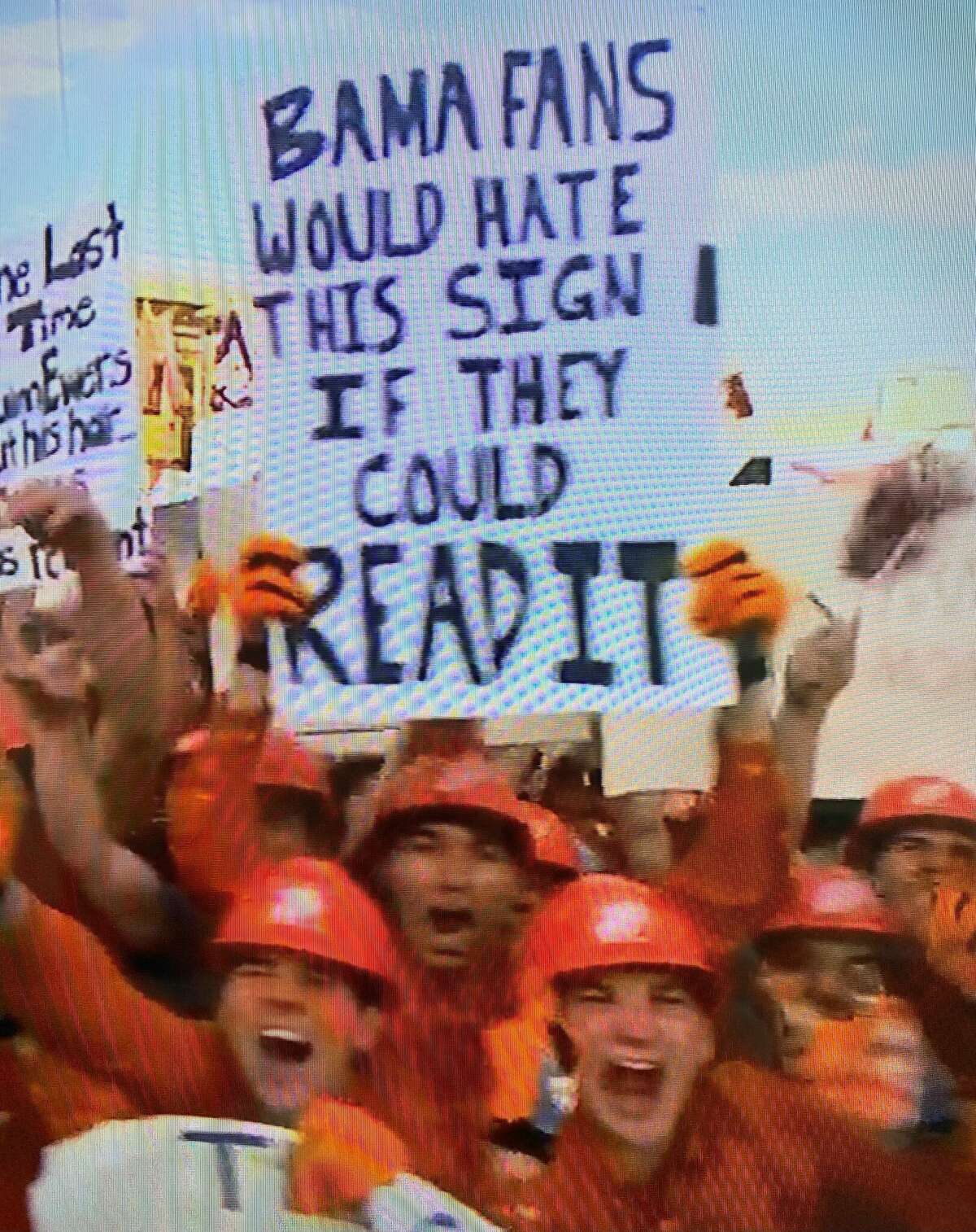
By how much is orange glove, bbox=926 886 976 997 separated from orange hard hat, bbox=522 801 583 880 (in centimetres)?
25

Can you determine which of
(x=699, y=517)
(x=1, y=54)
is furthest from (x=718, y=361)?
(x=1, y=54)

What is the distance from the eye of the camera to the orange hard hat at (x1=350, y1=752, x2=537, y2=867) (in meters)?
1.25

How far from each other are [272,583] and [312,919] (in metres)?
0.24

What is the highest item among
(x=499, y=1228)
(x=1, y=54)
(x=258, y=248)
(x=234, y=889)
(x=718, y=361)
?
(x=1, y=54)

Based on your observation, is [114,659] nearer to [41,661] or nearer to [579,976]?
[41,661]

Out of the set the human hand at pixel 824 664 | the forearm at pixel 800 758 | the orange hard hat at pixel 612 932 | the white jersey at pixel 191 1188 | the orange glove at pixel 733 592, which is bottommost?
the white jersey at pixel 191 1188

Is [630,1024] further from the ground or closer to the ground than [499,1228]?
further from the ground

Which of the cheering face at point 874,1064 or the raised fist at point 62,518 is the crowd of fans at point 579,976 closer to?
the cheering face at point 874,1064

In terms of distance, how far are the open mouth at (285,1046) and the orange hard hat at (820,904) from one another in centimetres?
Result: 32

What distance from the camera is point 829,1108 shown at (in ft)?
4.06

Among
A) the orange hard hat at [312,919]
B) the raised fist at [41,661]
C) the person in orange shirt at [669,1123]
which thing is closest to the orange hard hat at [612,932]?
the person in orange shirt at [669,1123]

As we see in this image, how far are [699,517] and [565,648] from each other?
132 millimetres

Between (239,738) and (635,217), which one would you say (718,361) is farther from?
(239,738)

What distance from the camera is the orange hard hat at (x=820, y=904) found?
4.07ft
